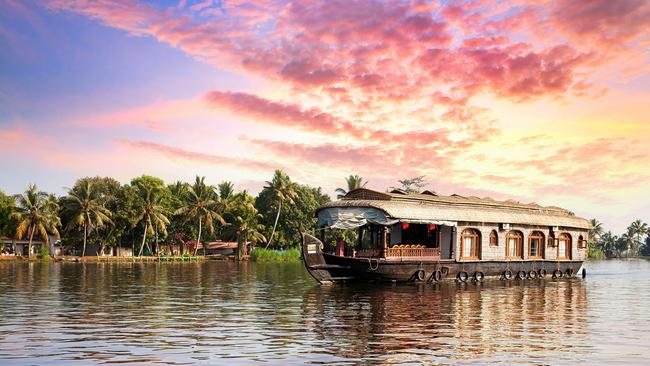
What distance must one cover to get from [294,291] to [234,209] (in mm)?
48391

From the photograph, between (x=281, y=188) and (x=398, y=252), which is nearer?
(x=398, y=252)

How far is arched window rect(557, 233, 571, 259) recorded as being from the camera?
38.7 metres

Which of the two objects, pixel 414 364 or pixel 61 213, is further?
pixel 61 213

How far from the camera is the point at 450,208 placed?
103ft

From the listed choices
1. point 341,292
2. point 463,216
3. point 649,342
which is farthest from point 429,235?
point 649,342

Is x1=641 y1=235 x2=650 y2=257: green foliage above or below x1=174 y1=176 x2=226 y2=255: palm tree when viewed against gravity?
below

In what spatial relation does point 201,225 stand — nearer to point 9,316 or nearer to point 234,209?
point 234,209

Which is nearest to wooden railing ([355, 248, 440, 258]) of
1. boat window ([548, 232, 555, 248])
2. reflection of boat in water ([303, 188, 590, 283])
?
reflection of boat in water ([303, 188, 590, 283])

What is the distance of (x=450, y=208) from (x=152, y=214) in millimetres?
41809

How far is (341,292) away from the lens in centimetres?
2523

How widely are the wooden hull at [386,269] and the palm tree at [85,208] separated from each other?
40534 mm

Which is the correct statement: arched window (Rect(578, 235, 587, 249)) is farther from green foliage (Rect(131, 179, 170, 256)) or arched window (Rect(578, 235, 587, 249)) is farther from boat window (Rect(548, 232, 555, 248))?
green foliage (Rect(131, 179, 170, 256))

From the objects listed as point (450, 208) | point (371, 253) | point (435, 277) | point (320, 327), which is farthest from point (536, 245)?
point (320, 327)

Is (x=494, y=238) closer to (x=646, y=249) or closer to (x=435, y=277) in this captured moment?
(x=435, y=277)
